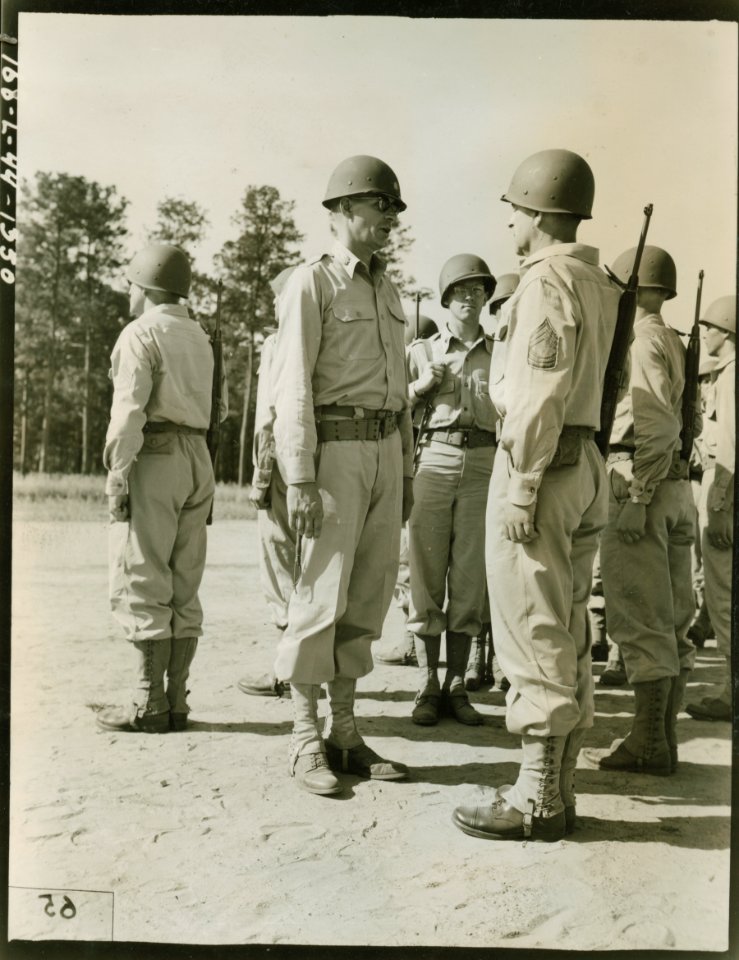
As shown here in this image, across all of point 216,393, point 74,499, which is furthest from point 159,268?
point 74,499

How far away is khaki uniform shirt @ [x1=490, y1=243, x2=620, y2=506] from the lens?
3559 millimetres

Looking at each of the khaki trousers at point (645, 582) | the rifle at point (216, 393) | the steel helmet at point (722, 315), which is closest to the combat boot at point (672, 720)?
the khaki trousers at point (645, 582)

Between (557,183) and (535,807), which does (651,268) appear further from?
(535,807)

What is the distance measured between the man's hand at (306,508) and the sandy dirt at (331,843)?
3.92ft

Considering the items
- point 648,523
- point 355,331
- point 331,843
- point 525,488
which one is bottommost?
point 331,843

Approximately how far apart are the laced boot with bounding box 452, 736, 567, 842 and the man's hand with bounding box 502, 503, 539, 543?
83cm

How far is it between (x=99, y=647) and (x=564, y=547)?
4.16m

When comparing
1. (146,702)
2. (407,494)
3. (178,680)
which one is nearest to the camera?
(407,494)

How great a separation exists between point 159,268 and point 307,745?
275 cm

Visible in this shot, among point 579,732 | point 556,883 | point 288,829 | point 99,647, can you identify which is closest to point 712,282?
point 579,732

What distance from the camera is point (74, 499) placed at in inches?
487

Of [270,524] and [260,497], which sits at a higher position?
[260,497]

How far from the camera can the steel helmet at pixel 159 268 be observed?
5.13 metres

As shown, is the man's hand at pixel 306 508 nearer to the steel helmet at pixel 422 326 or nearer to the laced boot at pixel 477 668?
the laced boot at pixel 477 668
